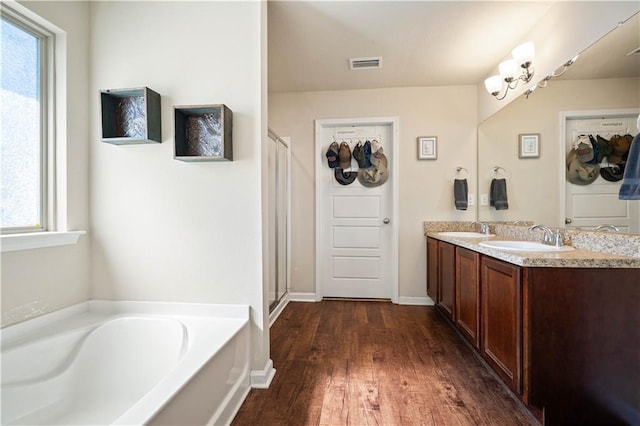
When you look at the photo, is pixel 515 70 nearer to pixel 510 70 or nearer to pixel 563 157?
pixel 510 70

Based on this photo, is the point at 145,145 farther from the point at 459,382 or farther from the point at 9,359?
the point at 459,382

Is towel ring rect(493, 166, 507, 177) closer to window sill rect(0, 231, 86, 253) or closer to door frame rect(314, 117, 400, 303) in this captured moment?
door frame rect(314, 117, 400, 303)

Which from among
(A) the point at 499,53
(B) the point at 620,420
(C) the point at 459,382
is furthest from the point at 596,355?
(A) the point at 499,53

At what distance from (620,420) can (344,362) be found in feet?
4.53

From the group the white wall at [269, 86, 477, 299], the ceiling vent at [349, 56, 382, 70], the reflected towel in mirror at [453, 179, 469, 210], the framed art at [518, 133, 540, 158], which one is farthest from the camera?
the white wall at [269, 86, 477, 299]

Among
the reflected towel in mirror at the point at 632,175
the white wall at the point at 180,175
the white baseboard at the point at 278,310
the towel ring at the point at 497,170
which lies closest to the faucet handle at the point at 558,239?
the reflected towel in mirror at the point at 632,175

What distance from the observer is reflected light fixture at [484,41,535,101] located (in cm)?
204

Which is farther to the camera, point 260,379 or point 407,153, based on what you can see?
point 407,153

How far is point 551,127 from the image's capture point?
6.46 feet

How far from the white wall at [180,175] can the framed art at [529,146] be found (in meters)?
2.06

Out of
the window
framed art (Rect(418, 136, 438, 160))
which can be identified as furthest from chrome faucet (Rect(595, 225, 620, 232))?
the window

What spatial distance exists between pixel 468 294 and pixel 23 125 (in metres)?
2.90

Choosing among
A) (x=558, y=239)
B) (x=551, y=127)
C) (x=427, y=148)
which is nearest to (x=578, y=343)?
(x=558, y=239)

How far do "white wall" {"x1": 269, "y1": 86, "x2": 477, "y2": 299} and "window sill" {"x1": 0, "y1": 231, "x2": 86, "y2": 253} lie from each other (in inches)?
77.5
